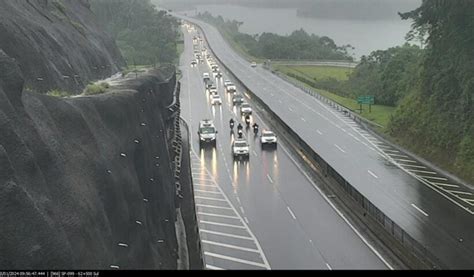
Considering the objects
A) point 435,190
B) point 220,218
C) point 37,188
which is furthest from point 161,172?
point 435,190

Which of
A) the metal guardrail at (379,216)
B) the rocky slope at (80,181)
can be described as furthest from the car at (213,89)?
the rocky slope at (80,181)

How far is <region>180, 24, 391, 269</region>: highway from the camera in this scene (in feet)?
66.0

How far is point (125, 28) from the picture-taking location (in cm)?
10719

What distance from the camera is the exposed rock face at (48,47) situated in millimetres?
22312

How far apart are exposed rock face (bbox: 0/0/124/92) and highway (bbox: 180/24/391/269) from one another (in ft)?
28.3

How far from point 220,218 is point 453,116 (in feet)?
57.1

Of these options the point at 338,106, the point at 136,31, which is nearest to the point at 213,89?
the point at 338,106

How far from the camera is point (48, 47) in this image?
28391mm

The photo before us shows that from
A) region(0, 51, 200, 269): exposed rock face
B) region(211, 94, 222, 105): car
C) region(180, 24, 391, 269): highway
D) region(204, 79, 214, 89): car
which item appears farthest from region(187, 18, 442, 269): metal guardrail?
region(204, 79, 214, 89): car

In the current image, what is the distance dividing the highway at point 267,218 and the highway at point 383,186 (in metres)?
0.14

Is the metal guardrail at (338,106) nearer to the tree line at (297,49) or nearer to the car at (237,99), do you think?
the car at (237,99)

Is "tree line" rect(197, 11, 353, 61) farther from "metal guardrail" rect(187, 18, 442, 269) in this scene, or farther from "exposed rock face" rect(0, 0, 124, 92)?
"metal guardrail" rect(187, 18, 442, 269)

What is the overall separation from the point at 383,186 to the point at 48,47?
18627 mm

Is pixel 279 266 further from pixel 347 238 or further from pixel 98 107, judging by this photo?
pixel 98 107
